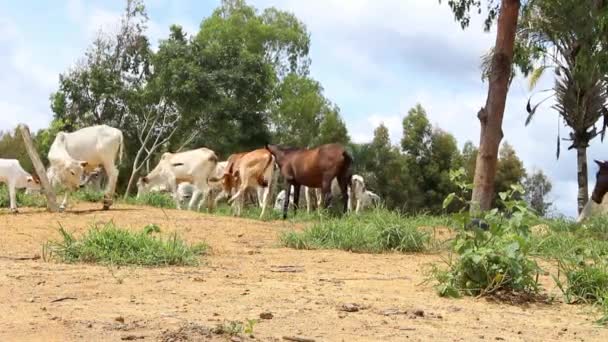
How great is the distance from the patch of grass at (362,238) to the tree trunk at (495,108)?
4.09 metres

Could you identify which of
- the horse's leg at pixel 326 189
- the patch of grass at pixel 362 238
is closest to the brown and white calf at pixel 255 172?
the horse's leg at pixel 326 189

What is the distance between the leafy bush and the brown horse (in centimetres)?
844

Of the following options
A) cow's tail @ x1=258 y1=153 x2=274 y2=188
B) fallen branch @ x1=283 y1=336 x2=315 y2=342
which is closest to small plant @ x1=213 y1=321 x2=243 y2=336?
fallen branch @ x1=283 y1=336 x2=315 y2=342

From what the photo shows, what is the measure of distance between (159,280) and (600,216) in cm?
900

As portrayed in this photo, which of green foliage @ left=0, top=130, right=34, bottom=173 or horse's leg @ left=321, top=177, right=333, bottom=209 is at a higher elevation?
green foliage @ left=0, top=130, right=34, bottom=173

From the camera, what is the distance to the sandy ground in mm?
5098

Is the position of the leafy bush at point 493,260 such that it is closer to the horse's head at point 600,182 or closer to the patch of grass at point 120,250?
the patch of grass at point 120,250

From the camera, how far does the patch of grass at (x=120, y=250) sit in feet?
25.9

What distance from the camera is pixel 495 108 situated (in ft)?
47.4

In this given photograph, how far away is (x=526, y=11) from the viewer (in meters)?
16.4

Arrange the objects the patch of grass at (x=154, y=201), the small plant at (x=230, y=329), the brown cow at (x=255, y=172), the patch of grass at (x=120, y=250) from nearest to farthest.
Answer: the small plant at (x=230, y=329) → the patch of grass at (x=120, y=250) → the patch of grass at (x=154, y=201) → the brown cow at (x=255, y=172)

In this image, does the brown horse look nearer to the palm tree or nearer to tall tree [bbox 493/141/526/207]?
the palm tree

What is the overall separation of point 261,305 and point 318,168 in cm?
1043

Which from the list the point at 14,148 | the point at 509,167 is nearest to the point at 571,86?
the point at 509,167
